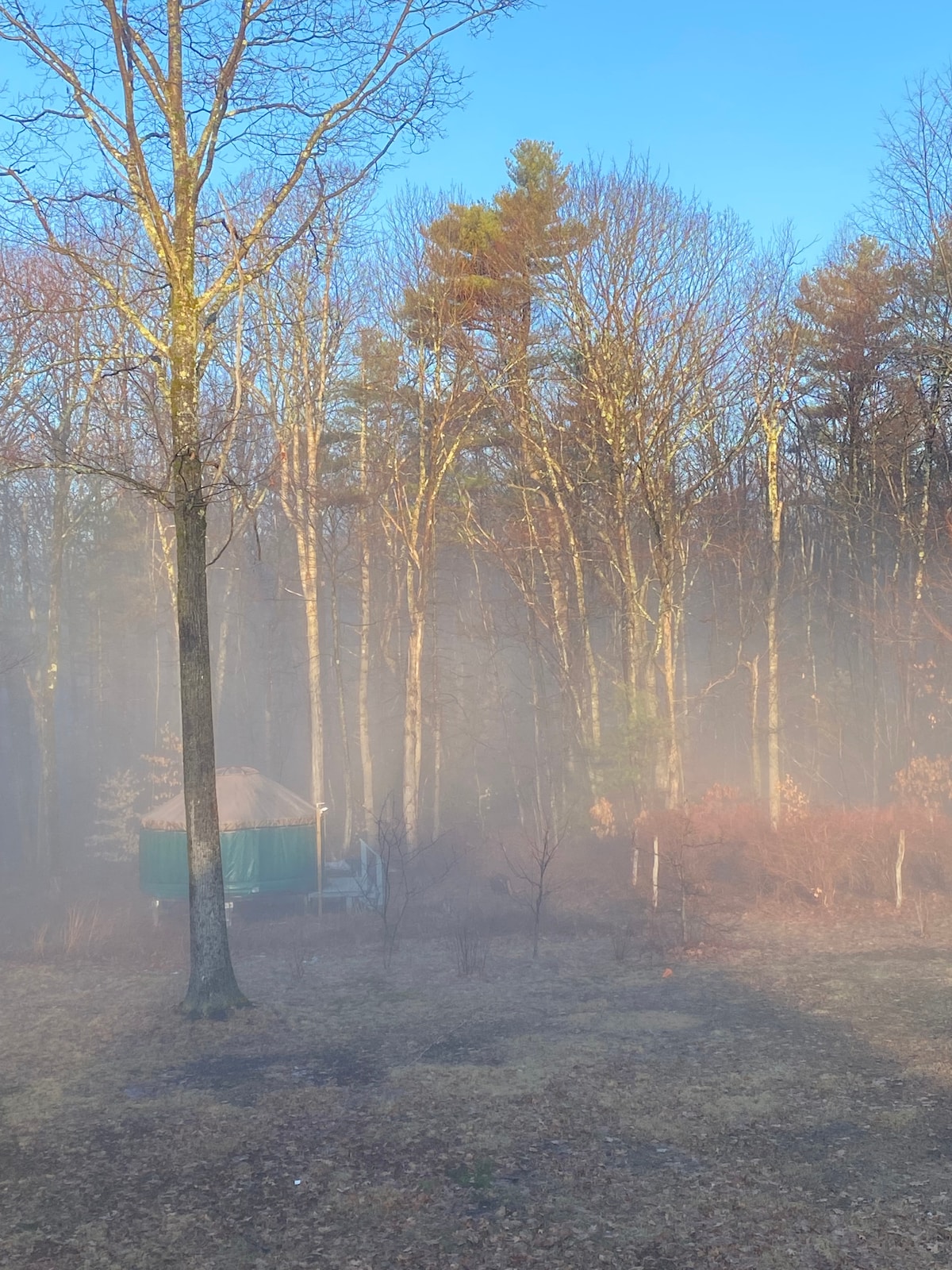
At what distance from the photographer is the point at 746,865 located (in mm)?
16406

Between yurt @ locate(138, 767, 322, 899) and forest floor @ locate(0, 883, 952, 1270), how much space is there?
5.78m

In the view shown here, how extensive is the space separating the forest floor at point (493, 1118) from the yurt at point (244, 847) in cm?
578

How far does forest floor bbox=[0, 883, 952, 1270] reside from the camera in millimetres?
4957

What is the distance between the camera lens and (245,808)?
18453 millimetres

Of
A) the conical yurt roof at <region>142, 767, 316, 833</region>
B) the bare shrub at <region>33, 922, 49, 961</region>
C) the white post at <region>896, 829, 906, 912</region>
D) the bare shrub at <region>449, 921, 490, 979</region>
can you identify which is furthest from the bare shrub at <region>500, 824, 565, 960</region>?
the bare shrub at <region>33, 922, 49, 961</region>

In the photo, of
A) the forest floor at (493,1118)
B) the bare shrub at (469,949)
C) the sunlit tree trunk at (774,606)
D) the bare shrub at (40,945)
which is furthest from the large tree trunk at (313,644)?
the forest floor at (493,1118)

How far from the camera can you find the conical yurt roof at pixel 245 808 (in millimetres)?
18297

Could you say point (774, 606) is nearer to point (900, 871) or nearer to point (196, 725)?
point (900, 871)

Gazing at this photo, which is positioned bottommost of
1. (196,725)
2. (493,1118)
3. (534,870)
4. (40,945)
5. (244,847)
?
(534,870)

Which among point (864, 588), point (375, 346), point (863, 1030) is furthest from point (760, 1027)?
point (864, 588)

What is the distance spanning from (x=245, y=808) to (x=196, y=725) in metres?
9.15

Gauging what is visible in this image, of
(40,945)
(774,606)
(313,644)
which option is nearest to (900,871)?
(774,606)

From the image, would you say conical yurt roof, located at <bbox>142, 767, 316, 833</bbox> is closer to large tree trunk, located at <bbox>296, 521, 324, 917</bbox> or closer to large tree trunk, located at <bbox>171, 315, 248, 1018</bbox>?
large tree trunk, located at <bbox>296, 521, 324, 917</bbox>

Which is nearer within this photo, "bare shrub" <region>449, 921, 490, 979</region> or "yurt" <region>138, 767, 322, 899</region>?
"bare shrub" <region>449, 921, 490, 979</region>
